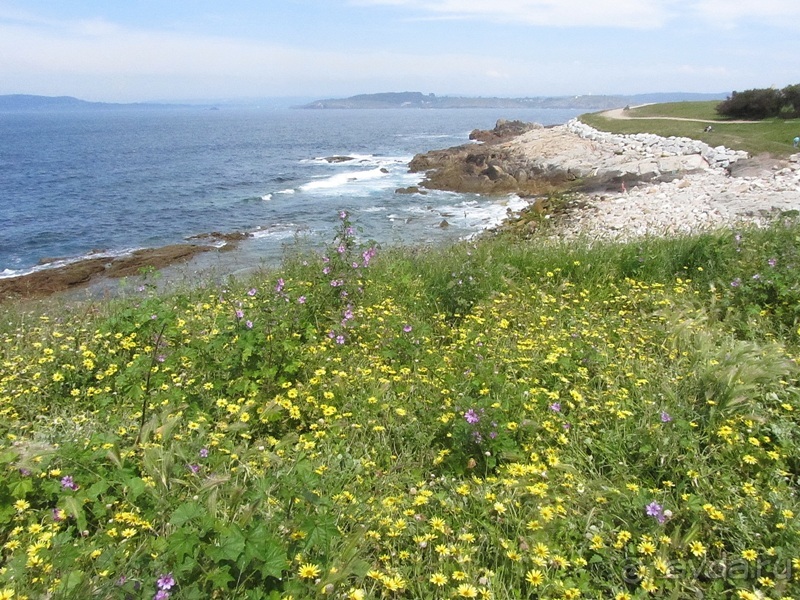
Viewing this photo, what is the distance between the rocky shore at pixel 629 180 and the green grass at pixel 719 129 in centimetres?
103

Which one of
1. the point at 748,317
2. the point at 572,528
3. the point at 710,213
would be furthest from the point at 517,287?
the point at 710,213

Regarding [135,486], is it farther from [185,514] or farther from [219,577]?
[219,577]

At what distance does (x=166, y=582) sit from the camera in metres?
2.31

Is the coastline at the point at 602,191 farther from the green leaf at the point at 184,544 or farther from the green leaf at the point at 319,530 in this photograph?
the green leaf at the point at 319,530

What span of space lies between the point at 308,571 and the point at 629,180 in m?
28.7

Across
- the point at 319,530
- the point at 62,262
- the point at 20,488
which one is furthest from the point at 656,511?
the point at 62,262

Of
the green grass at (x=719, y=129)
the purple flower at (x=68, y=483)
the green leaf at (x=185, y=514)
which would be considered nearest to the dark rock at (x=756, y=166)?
the green grass at (x=719, y=129)

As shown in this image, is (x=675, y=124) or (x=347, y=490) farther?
(x=675, y=124)

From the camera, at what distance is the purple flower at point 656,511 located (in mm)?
3003

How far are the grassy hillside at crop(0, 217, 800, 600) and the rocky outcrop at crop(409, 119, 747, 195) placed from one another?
22.8 metres

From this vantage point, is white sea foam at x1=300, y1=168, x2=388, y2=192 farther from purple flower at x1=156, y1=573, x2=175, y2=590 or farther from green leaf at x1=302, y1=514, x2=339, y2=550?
purple flower at x1=156, y1=573, x2=175, y2=590

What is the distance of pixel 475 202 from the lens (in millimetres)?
31797

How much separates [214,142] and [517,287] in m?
88.9

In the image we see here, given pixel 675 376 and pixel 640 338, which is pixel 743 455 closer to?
pixel 675 376
